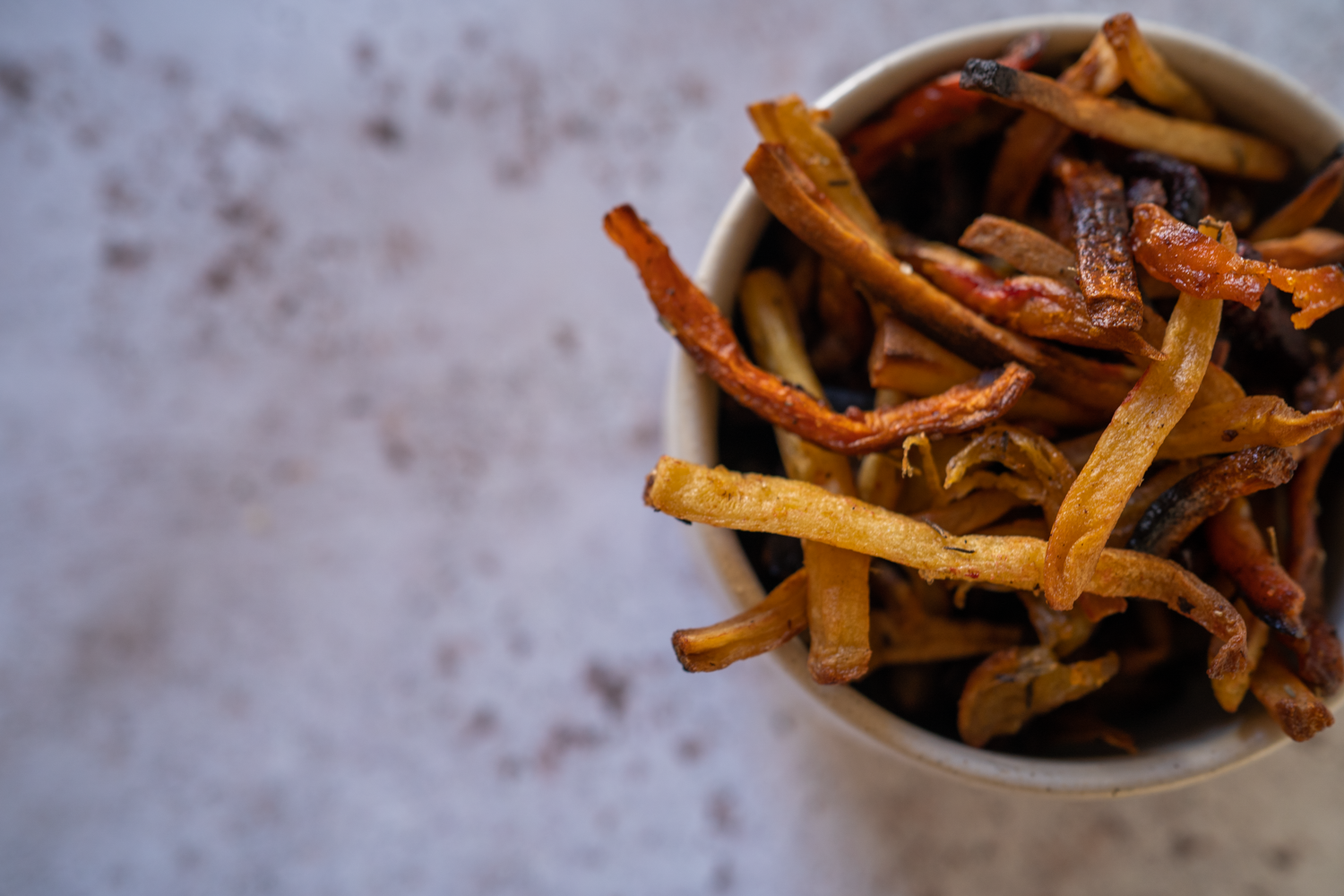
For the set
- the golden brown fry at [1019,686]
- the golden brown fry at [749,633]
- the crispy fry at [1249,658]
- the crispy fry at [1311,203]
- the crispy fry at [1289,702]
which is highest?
the crispy fry at [1311,203]

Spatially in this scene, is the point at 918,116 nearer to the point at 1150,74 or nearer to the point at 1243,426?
the point at 1150,74

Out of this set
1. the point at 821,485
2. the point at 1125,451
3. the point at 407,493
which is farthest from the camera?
the point at 407,493

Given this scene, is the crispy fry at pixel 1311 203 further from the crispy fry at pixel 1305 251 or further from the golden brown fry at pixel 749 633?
the golden brown fry at pixel 749 633

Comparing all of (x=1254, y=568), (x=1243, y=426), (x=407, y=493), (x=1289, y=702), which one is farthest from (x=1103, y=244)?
(x=407, y=493)

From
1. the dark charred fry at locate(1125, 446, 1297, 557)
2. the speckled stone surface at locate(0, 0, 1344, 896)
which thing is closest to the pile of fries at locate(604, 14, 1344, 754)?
the dark charred fry at locate(1125, 446, 1297, 557)

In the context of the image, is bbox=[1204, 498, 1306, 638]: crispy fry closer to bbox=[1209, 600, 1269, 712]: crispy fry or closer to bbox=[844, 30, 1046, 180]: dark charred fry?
bbox=[1209, 600, 1269, 712]: crispy fry

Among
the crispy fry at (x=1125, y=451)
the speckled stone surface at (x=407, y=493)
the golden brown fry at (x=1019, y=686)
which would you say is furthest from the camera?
the speckled stone surface at (x=407, y=493)

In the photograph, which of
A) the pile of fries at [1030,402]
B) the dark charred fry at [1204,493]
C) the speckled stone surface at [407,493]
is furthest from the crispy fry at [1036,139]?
the speckled stone surface at [407,493]
